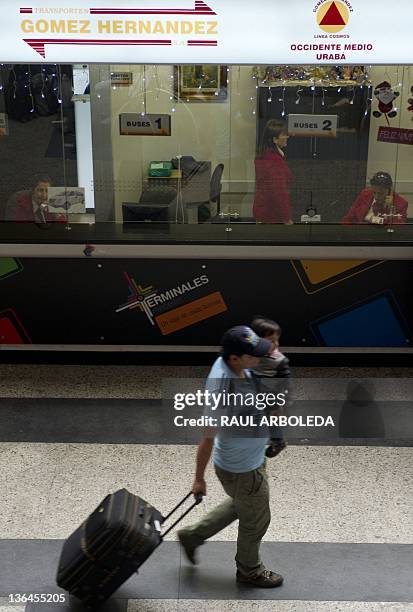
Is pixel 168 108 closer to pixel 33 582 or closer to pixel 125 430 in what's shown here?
pixel 125 430

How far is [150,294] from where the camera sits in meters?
7.19

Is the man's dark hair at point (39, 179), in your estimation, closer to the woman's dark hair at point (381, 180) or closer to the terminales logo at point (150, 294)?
the terminales logo at point (150, 294)

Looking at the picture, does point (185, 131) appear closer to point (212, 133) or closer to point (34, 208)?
point (212, 133)

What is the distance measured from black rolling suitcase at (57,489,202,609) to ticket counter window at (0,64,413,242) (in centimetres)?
330

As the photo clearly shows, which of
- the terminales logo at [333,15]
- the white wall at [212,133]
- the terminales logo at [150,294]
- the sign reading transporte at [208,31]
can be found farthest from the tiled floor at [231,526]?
the terminales logo at [333,15]

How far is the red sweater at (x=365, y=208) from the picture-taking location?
22.8 feet

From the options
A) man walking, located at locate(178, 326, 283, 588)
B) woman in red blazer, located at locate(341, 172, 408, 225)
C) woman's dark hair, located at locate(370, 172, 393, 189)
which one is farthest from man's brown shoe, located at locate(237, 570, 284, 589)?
woman's dark hair, located at locate(370, 172, 393, 189)

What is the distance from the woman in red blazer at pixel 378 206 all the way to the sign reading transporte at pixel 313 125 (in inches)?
21.9

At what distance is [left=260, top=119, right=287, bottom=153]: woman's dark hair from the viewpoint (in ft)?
22.1

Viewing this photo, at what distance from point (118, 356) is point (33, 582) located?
3.10 metres

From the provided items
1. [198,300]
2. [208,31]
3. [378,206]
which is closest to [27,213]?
[198,300]

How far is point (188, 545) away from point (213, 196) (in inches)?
128

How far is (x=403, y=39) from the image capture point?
5.77 meters

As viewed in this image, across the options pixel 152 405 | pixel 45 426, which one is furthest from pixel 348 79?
pixel 45 426
